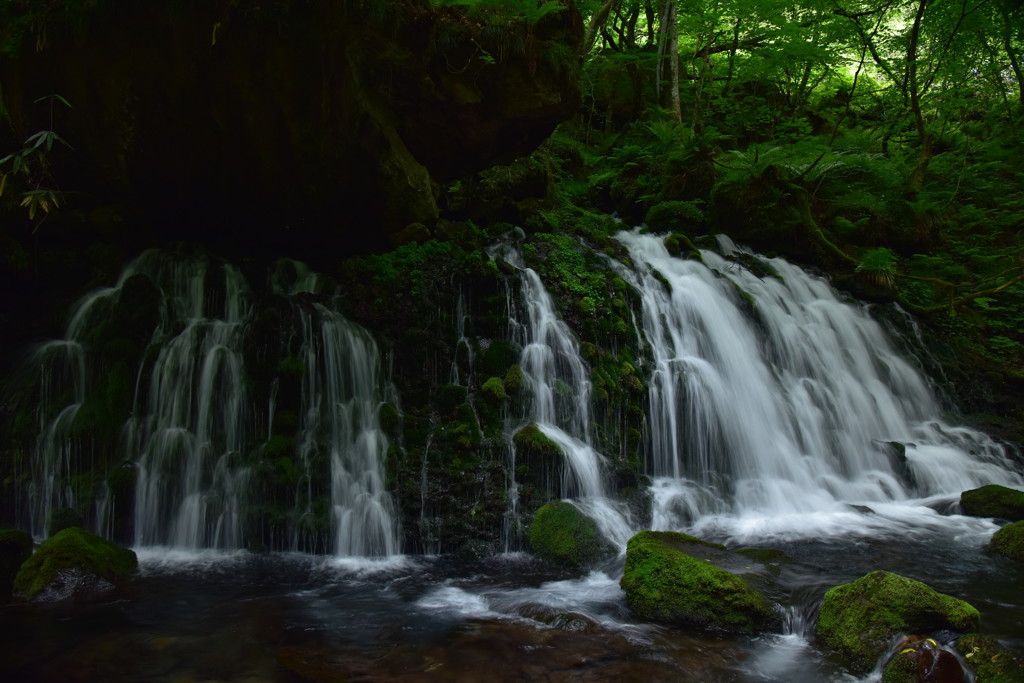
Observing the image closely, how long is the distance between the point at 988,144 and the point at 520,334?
41.6 ft

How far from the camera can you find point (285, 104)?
23.6 ft

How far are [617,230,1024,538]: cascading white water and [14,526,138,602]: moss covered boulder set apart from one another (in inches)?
220

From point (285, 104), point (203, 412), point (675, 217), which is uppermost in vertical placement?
point (675, 217)

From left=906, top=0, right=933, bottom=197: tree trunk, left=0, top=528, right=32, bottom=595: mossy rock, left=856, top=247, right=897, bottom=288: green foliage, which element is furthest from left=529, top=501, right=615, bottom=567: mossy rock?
left=906, top=0, right=933, bottom=197: tree trunk

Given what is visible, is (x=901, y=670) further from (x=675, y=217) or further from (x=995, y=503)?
(x=675, y=217)

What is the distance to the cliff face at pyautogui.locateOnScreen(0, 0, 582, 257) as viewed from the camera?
6723mm

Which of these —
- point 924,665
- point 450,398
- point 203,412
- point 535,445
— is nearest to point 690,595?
point 924,665

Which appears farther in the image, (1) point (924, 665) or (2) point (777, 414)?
(2) point (777, 414)

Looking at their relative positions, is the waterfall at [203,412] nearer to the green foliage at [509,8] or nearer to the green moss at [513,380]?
the green moss at [513,380]

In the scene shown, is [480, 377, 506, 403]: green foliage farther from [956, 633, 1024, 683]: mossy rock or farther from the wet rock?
[956, 633, 1024, 683]: mossy rock

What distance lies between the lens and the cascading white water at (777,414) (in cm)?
781

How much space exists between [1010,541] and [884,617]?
3249mm

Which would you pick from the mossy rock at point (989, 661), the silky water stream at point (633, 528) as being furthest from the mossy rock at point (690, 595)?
the mossy rock at point (989, 661)

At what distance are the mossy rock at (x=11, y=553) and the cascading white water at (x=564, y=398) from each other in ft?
17.4
